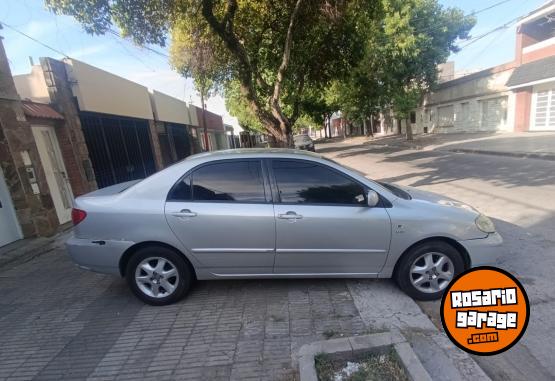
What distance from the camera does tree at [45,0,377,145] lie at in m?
6.68

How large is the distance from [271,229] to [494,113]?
24217 millimetres

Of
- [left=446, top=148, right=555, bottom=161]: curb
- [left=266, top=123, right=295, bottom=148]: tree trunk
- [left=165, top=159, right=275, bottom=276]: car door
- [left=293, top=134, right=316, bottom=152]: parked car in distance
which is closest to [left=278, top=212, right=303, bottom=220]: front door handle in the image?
[left=165, top=159, right=275, bottom=276]: car door

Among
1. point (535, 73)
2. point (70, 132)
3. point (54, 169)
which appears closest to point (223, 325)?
point (54, 169)

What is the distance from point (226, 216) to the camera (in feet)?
9.68

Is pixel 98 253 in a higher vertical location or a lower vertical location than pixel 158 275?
higher

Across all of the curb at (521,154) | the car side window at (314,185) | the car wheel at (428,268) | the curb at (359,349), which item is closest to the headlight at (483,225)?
the car wheel at (428,268)

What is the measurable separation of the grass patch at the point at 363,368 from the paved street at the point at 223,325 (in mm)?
237

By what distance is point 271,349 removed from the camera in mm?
2467

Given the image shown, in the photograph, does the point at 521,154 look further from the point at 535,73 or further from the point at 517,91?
the point at 517,91

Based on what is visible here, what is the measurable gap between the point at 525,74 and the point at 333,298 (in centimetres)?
2145

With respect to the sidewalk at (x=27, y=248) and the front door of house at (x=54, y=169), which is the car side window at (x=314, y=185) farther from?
the front door of house at (x=54, y=169)

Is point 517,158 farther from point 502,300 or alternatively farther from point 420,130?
point 420,130

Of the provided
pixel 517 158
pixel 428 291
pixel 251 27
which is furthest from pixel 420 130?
pixel 428 291

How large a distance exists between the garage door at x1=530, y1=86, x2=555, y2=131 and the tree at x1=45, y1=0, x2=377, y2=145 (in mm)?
13664
